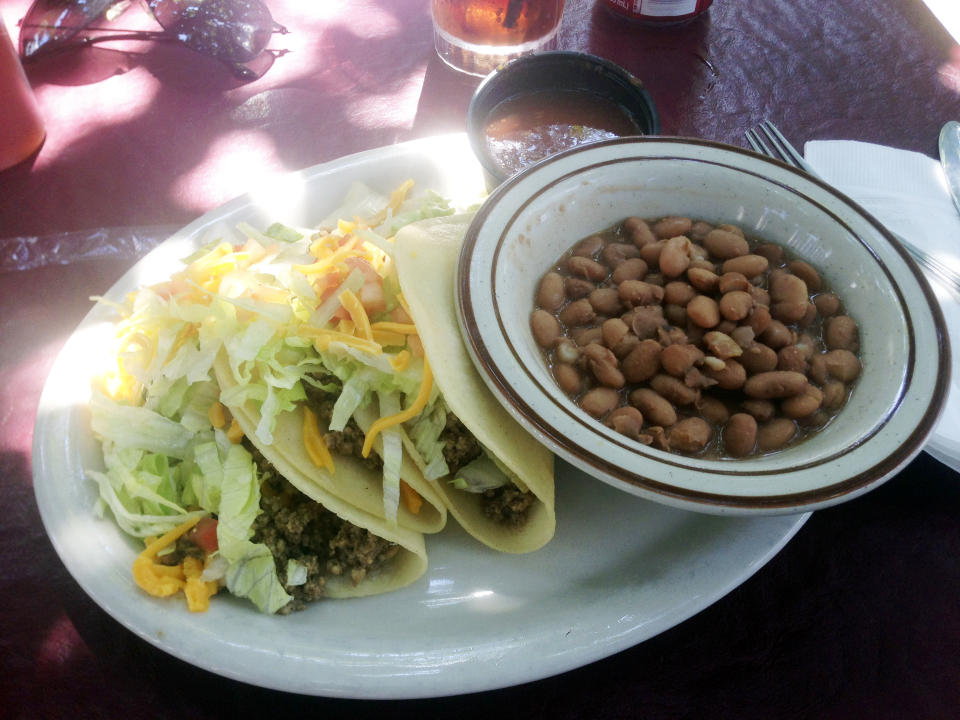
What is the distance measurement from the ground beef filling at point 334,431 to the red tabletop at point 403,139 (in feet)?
1.70

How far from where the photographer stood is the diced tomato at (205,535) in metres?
1.66

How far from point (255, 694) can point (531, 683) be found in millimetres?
551

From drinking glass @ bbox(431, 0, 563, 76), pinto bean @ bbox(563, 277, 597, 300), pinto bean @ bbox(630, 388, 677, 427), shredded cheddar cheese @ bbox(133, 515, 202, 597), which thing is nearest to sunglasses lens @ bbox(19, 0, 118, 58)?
drinking glass @ bbox(431, 0, 563, 76)

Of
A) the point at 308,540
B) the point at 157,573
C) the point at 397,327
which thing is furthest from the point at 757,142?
the point at 157,573

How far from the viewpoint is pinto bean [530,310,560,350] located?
1.68 m

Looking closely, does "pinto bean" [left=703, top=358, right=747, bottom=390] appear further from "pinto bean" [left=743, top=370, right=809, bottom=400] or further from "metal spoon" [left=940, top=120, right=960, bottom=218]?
"metal spoon" [left=940, top=120, right=960, bottom=218]

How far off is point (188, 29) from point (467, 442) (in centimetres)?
224

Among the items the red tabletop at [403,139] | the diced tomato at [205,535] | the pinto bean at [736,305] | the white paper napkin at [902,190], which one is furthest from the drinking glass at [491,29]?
the diced tomato at [205,535]

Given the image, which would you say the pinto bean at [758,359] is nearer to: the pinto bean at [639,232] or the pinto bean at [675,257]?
the pinto bean at [675,257]

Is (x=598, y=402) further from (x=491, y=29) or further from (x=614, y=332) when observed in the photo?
(x=491, y=29)

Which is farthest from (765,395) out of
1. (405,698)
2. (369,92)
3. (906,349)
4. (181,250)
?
(369,92)

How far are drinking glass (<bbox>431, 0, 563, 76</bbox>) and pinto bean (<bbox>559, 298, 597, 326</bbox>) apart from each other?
4.60 feet

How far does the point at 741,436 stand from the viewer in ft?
5.07

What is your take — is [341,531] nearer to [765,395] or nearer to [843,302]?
[765,395]
